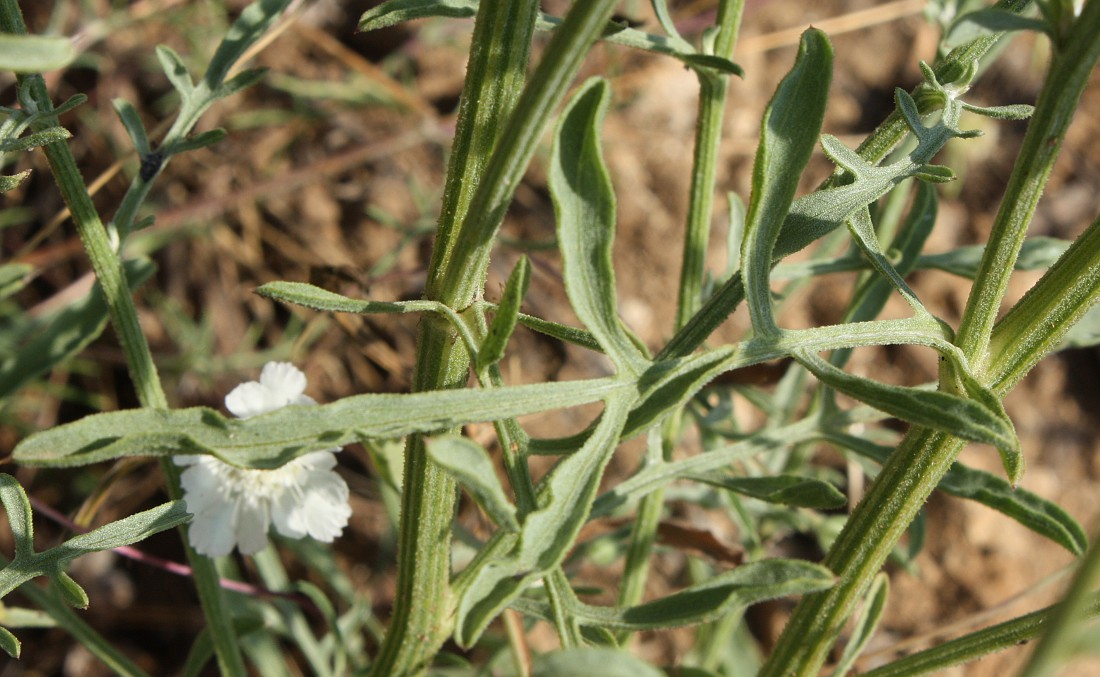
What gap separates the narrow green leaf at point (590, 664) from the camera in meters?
0.65

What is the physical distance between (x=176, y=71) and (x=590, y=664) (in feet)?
2.96

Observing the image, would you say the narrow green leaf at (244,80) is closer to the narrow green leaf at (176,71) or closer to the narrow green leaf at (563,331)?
the narrow green leaf at (176,71)

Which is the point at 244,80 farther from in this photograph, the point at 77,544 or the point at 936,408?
the point at 936,408

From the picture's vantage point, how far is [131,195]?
1166 mm

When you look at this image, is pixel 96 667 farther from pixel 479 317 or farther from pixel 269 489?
pixel 479 317

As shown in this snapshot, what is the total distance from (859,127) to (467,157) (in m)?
2.27

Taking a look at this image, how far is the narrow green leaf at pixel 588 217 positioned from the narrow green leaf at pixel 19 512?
1.83 ft

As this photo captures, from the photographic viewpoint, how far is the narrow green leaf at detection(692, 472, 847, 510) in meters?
0.97

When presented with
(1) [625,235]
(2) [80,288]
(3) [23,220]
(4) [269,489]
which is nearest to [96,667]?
(2) [80,288]

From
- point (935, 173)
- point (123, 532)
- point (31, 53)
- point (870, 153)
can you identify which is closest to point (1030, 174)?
point (935, 173)

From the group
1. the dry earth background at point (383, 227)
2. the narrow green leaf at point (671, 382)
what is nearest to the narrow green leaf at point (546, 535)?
the narrow green leaf at point (671, 382)

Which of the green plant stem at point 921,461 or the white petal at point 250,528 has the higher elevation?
the green plant stem at point 921,461

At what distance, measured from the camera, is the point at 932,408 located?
813mm

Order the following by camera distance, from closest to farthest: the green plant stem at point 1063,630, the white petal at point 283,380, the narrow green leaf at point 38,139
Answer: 1. the green plant stem at point 1063,630
2. the narrow green leaf at point 38,139
3. the white petal at point 283,380
